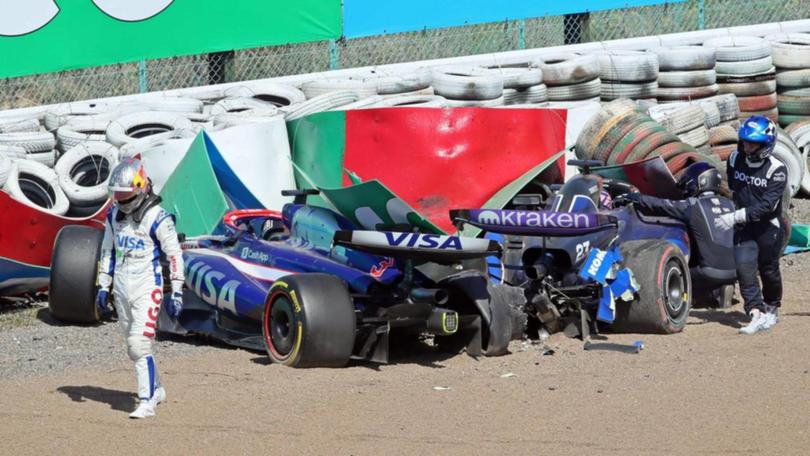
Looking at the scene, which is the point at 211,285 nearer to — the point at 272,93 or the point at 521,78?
the point at 272,93

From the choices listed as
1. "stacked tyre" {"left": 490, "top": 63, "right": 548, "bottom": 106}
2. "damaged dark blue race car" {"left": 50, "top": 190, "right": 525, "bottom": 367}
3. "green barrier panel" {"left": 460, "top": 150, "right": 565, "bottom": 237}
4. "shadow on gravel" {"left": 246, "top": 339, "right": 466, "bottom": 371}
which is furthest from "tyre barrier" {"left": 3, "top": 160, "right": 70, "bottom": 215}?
"stacked tyre" {"left": 490, "top": 63, "right": 548, "bottom": 106}

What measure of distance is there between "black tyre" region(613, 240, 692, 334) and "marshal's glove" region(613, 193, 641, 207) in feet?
2.27

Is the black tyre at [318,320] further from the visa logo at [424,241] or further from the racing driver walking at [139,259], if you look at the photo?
the racing driver walking at [139,259]

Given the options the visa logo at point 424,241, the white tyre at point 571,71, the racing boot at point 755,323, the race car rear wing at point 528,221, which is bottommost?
the racing boot at point 755,323

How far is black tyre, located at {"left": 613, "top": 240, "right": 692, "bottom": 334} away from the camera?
9555mm

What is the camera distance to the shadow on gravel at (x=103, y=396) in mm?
7479

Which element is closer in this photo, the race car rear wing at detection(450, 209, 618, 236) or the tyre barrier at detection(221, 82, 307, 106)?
the race car rear wing at detection(450, 209, 618, 236)

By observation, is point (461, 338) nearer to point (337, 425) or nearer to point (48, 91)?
point (337, 425)

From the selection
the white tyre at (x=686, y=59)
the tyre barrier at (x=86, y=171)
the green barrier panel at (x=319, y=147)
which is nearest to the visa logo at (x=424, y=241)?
the green barrier panel at (x=319, y=147)

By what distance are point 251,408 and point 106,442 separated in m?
0.97

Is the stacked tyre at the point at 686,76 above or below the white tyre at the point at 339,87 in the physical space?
above

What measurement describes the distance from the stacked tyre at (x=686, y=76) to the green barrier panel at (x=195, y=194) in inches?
254

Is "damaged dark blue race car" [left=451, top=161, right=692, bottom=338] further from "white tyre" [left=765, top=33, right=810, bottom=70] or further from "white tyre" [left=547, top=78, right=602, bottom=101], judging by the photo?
"white tyre" [left=765, top=33, right=810, bottom=70]

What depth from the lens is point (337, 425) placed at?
6789 mm
